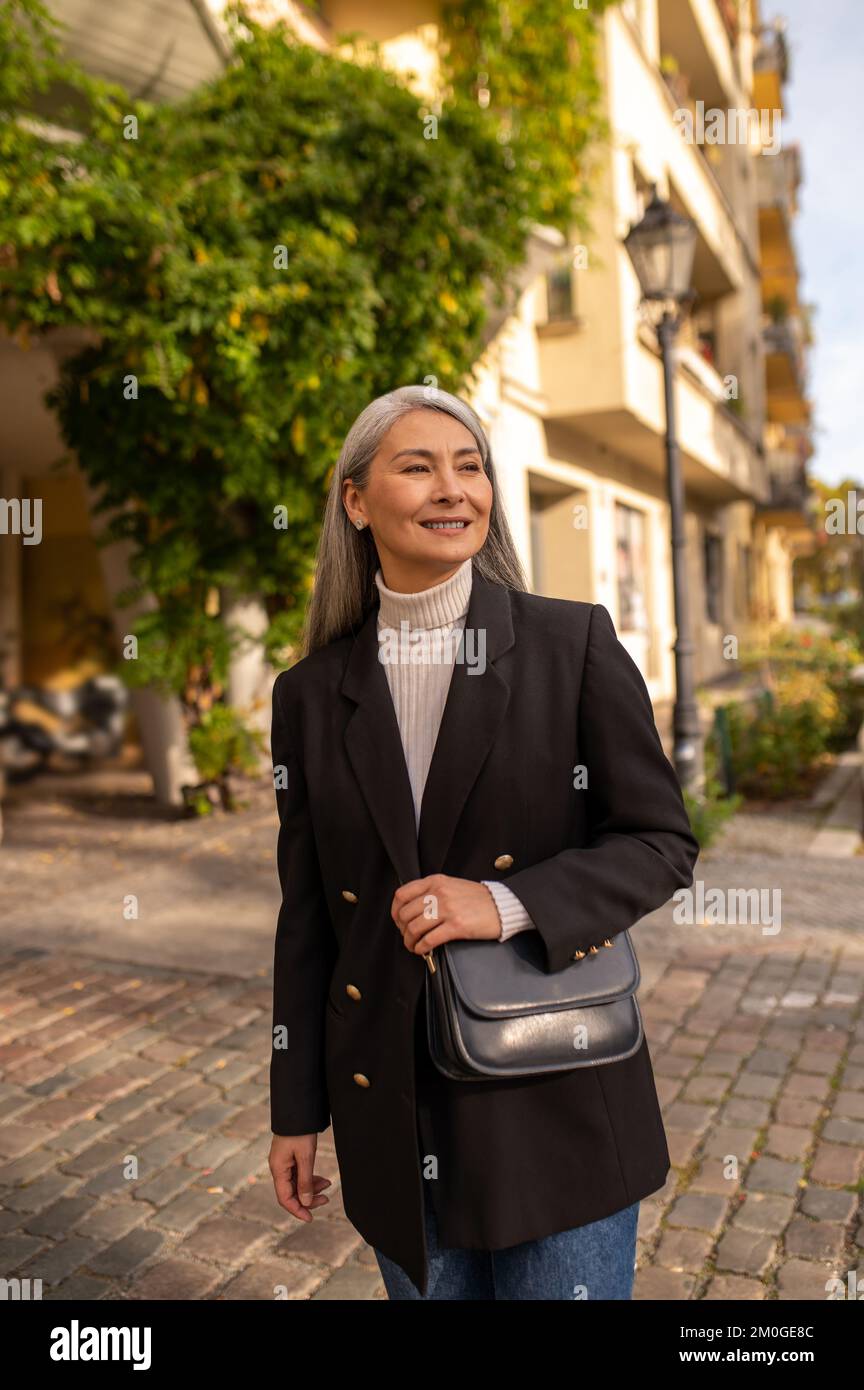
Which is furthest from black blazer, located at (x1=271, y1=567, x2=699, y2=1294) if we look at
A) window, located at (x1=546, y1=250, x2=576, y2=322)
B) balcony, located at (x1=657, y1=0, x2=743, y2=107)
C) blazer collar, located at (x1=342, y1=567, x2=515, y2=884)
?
balcony, located at (x1=657, y1=0, x2=743, y2=107)

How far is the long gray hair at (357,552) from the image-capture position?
67.5 inches

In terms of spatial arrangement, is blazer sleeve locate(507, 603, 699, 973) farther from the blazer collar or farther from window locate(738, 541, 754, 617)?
window locate(738, 541, 754, 617)

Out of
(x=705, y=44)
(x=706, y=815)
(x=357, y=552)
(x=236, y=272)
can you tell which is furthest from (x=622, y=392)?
(x=357, y=552)

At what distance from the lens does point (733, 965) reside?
17.6ft

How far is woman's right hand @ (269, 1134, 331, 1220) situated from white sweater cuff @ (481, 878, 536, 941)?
1.96 feet

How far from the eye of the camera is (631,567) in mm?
18094

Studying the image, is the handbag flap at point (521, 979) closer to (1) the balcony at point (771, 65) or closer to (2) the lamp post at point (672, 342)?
(2) the lamp post at point (672, 342)

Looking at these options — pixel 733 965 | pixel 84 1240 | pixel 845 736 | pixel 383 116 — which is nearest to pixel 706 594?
pixel 845 736

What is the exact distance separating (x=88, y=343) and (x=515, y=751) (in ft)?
25.3

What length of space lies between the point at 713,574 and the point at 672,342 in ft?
57.4

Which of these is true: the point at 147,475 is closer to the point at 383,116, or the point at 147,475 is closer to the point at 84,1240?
the point at 383,116

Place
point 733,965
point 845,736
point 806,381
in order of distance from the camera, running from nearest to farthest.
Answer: point 733,965 < point 845,736 < point 806,381

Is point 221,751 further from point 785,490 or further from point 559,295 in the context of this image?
point 785,490

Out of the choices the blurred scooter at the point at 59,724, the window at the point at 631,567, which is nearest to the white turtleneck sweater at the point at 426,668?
the blurred scooter at the point at 59,724
